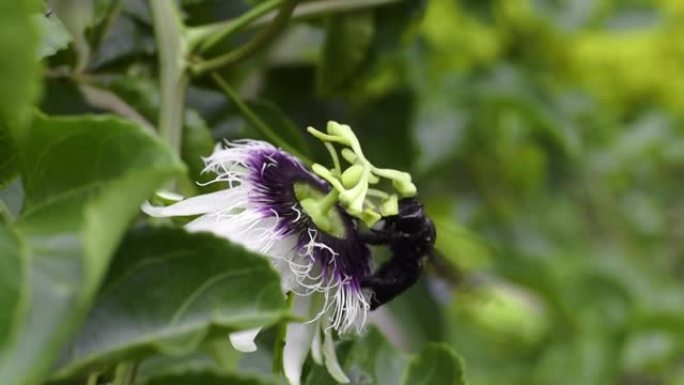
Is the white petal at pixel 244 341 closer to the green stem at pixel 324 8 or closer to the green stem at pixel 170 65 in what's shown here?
the green stem at pixel 170 65

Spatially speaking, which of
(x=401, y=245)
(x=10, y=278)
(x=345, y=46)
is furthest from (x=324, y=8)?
(x=10, y=278)

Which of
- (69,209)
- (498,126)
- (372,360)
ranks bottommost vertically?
(498,126)

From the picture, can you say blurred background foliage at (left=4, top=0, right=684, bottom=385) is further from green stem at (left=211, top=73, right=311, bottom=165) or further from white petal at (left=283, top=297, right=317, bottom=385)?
white petal at (left=283, top=297, right=317, bottom=385)

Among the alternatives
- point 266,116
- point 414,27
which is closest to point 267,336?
point 266,116

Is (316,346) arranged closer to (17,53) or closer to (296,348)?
(296,348)

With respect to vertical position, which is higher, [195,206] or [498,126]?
[195,206]

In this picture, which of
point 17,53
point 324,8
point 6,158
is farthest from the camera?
point 324,8

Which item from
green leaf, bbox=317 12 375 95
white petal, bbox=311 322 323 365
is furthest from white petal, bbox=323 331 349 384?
green leaf, bbox=317 12 375 95
